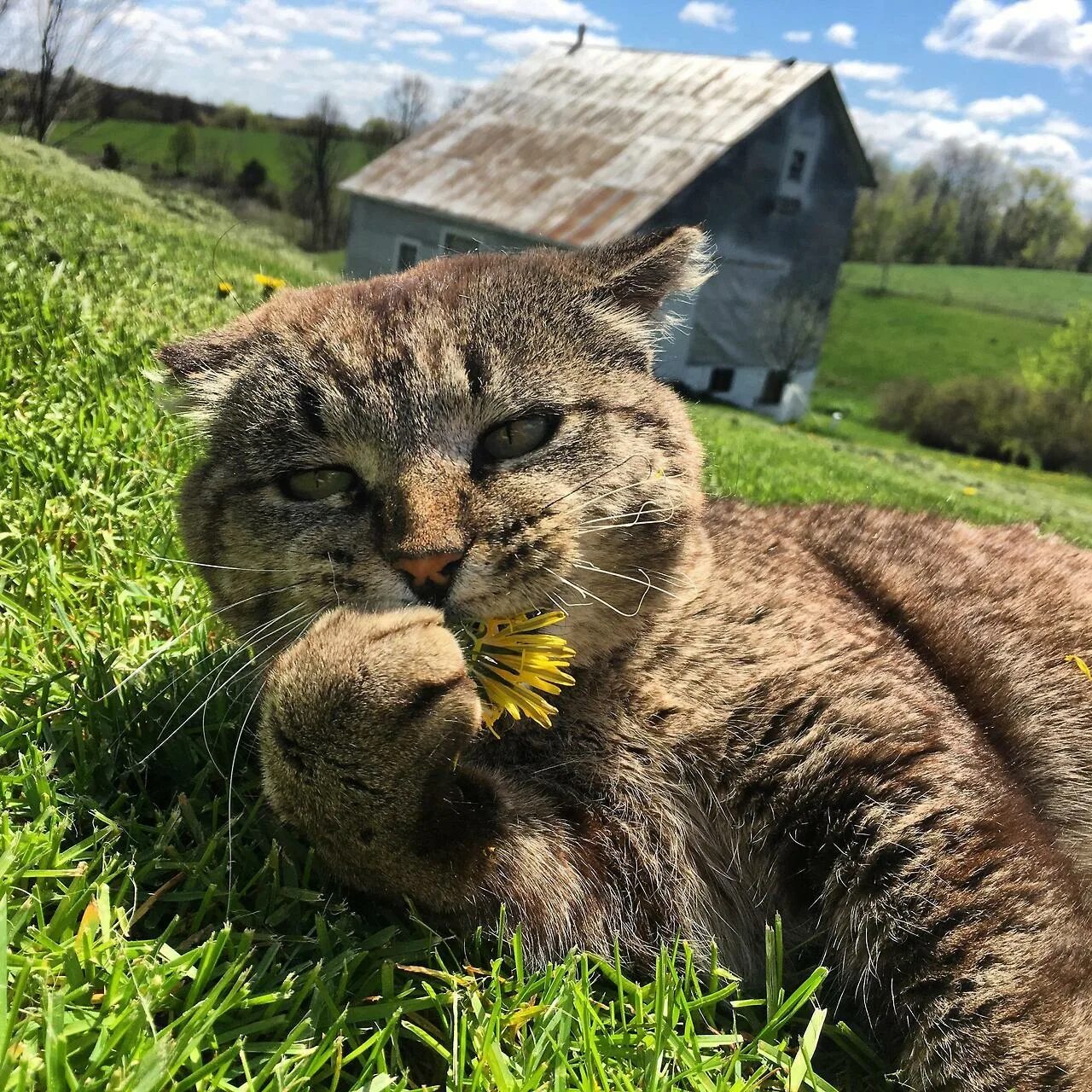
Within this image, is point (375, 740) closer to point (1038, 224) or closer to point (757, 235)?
point (757, 235)

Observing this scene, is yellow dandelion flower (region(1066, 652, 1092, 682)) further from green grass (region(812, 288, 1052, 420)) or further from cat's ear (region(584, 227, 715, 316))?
green grass (region(812, 288, 1052, 420))

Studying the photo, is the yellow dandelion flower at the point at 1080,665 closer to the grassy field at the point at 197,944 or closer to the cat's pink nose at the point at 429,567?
the grassy field at the point at 197,944

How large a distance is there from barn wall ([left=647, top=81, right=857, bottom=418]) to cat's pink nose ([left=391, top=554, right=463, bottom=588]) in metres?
20.1

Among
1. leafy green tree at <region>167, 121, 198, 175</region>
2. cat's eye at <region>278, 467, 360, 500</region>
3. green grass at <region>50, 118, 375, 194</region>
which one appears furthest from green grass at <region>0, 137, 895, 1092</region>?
leafy green tree at <region>167, 121, 198, 175</region>

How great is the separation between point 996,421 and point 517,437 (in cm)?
4084

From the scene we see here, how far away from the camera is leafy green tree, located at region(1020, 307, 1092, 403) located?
44.8m

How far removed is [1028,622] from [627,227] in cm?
1684

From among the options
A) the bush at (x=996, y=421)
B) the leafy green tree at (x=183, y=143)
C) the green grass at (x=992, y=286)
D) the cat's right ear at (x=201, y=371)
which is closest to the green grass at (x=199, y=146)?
the leafy green tree at (x=183, y=143)

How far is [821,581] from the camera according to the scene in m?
2.57

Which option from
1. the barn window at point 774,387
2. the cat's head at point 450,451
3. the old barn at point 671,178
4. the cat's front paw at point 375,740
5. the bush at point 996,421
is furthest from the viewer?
the bush at point 996,421

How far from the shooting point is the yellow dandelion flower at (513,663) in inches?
74.3

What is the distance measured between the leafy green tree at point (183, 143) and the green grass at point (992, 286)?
40.5m

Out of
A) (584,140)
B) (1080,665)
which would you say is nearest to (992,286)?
(584,140)

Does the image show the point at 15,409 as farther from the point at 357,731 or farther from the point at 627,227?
the point at 627,227
